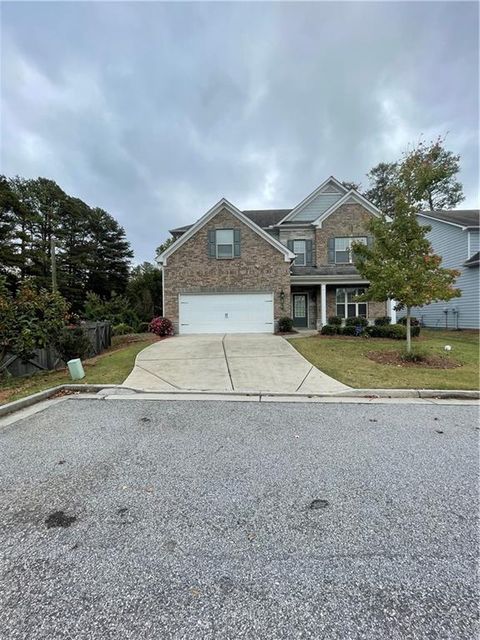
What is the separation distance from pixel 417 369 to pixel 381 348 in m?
2.89

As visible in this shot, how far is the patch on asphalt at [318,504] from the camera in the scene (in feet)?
8.23

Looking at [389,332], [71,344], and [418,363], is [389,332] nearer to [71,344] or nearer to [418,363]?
[418,363]

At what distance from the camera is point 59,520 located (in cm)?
237

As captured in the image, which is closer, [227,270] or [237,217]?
[227,270]

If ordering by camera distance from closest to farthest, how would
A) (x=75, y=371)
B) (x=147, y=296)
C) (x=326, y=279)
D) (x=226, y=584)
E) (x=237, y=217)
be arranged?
1. (x=226, y=584)
2. (x=75, y=371)
3. (x=237, y=217)
4. (x=326, y=279)
5. (x=147, y=296)

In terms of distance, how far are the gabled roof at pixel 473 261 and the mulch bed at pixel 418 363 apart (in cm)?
1030

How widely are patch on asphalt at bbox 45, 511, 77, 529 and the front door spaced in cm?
1603

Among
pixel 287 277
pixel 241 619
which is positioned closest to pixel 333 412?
pixel 241 619

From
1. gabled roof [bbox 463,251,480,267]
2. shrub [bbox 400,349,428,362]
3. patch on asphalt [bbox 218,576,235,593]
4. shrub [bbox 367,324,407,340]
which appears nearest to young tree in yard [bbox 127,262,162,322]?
shrub [bbox 367,324,407,340]

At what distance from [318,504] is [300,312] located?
51.2 ft

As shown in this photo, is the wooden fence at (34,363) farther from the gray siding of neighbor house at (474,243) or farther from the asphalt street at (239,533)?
the gray siding of neighbor house at (474,243)

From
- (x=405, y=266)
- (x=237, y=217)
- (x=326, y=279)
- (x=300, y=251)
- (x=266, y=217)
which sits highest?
(x=266, y=217)

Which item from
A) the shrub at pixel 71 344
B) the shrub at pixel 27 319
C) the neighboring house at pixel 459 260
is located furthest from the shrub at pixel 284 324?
the shrub at pixel 27 319

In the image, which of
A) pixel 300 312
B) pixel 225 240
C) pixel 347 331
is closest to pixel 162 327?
pixel 225 240
